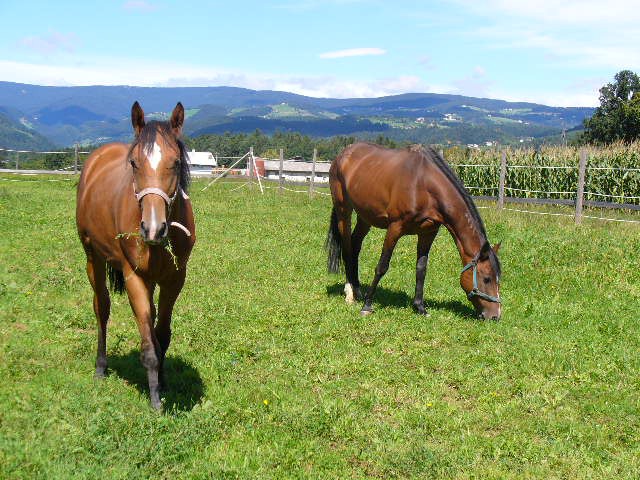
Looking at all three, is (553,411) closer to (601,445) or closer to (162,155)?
(601,445)

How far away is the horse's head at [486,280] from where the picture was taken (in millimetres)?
8031

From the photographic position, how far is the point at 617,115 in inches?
1890

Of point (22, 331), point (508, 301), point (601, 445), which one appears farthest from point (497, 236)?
point (22, 331)

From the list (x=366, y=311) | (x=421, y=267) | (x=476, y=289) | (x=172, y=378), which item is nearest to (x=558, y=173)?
(x=421, y=267)

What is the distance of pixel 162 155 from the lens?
176 inches

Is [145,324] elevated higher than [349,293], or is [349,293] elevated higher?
[145,324]

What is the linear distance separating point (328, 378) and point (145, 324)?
220cm

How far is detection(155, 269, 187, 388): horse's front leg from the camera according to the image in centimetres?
521

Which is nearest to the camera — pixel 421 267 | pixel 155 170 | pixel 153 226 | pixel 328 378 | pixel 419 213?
pixel 153 226

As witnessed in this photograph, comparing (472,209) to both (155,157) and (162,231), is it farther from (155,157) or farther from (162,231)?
(162,231)

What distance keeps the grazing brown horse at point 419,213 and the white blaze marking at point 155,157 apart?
463 centimetres

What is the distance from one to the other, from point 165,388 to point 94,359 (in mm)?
1287

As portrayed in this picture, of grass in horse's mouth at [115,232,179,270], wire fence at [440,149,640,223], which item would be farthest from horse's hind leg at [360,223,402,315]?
wire fence at [440,149,640,223]

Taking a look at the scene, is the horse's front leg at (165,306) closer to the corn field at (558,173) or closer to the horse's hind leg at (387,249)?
the horse's hind leg at (387,249)
